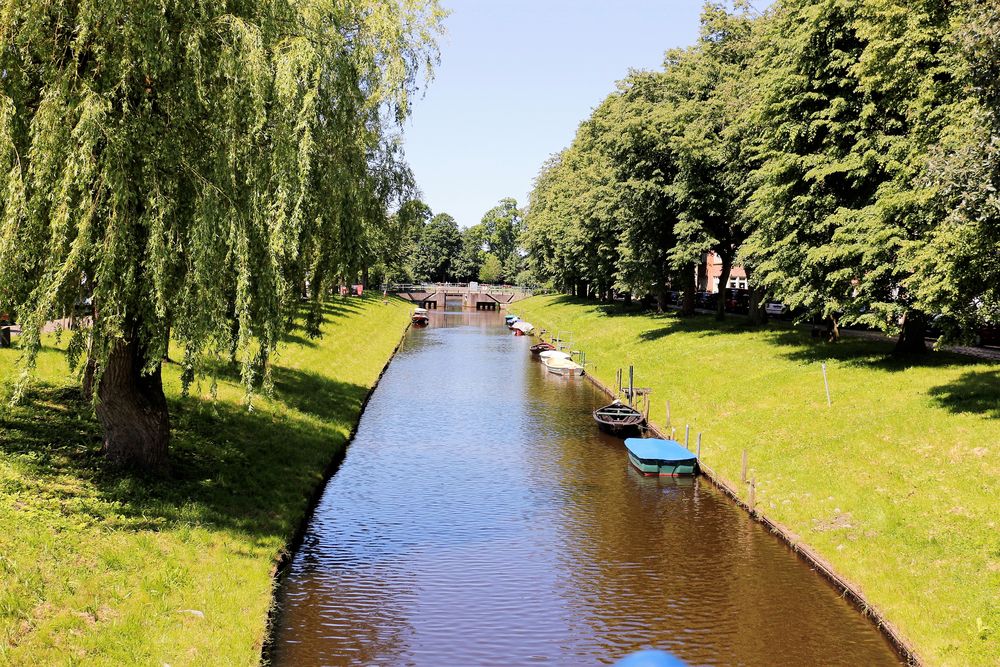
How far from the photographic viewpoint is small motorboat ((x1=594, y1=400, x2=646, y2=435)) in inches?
1459

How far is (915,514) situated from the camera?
21.3 meters

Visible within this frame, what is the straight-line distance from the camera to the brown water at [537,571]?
56.0ft

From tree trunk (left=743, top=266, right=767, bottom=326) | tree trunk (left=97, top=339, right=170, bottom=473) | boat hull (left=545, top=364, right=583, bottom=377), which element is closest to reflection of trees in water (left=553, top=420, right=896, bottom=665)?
tree trunk (left=97, top=339, right=170, bottom=473)

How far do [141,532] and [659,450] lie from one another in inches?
801

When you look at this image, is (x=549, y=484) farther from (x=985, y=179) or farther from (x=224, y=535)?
(x=985, y=179)

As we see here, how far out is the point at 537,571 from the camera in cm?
2125

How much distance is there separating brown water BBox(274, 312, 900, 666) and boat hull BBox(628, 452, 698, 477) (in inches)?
19.3

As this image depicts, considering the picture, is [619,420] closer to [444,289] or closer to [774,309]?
[774,309]

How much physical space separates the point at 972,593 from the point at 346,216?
20179mm

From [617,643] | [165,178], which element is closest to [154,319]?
[165,178]

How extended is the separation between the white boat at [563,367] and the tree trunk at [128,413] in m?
39.5

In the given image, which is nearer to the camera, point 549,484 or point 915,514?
point 915,514

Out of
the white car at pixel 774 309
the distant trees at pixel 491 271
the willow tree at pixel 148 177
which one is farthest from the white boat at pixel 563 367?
the distant trees at pixel 491 271

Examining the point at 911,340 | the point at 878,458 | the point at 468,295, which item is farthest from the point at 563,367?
the point at 468,295
